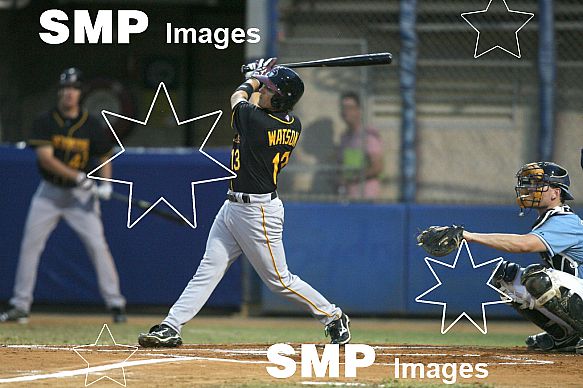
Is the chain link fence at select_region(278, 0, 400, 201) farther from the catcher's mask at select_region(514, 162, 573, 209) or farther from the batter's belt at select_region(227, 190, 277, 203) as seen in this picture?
the catcher's mask at select_region(514, 162, 573, 209)

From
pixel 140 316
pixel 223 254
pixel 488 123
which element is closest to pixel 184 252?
pixel 140 316

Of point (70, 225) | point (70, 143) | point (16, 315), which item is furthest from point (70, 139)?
point (16, 315)

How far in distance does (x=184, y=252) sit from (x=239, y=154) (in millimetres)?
3872

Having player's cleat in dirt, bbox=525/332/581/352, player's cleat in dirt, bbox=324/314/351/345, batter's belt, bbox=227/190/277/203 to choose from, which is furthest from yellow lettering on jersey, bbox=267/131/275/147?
player's cleat in dirt, bbox=525/332/581/352

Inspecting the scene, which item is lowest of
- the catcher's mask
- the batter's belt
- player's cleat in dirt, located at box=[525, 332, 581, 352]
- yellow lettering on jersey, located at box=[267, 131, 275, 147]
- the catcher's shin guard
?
player's cleat in dirt, located at box=[525, 332, 581, 352]

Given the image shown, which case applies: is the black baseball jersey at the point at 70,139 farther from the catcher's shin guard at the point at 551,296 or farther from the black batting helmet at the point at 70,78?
the catcher's shin guard at the point at 551,296

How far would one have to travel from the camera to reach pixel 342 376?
17.3 ft

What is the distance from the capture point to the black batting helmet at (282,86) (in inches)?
247

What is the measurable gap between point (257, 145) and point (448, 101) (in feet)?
14.2

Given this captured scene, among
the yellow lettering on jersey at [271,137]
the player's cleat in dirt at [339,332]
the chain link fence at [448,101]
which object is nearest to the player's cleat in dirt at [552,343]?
the player's cleat in dirt at [339,332]

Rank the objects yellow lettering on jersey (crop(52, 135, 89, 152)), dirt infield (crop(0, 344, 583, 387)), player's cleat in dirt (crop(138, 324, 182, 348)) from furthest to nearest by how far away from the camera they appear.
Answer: yellow lettering on jersey (crop(52, 135, 89, 152)) → player's cleat in dirt (crop(138, 324, 182, 348)) → dirt infield (crop(0, 344, 583, 387))

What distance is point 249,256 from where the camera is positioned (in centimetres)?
640

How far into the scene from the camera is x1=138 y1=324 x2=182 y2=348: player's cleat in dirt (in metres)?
6.19

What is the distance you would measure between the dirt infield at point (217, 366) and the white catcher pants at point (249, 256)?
26 cm
